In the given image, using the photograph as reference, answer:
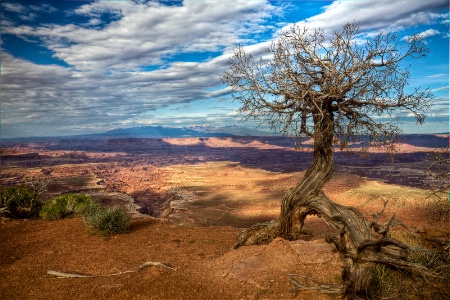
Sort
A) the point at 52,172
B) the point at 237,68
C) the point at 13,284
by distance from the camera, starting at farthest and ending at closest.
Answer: the point at 52,172 < the point at 237,68 < the point at 13,284

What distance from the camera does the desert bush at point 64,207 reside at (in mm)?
14062

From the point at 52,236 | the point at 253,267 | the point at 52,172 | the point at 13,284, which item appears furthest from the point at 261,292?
the point at 52,172

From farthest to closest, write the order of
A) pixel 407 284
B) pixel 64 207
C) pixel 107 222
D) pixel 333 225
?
pixel 64 207
pixel 107 222
pixel 333 225
pixel 407 284

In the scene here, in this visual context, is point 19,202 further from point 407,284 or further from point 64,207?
point 407,284

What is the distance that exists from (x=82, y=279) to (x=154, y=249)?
284 cm

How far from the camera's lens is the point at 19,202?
15.0 meters

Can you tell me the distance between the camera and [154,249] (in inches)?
397

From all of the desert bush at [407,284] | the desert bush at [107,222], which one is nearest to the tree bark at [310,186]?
the desert bush at [407,284]

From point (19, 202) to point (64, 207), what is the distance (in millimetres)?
2485

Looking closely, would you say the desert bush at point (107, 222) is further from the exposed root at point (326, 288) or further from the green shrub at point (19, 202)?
the exposed root at point (326, 288)

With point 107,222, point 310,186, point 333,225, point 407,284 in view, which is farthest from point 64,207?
point 407,284

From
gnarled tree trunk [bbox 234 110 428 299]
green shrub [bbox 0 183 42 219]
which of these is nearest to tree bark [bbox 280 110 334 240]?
gnarled tree trunk [bbox 234 110 428 299]

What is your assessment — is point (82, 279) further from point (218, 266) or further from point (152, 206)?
point (152, 206)

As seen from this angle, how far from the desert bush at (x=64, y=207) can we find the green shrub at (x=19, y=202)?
1.22m
